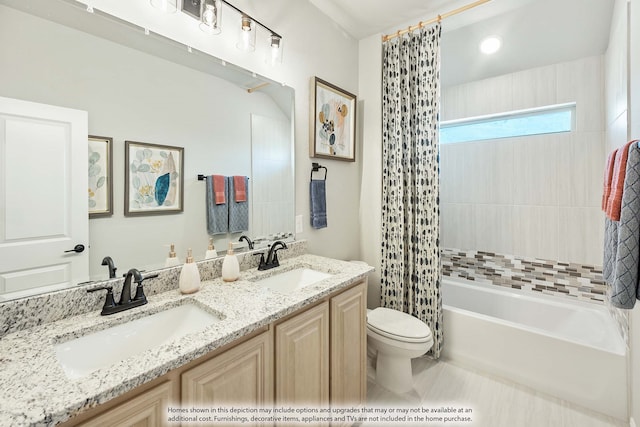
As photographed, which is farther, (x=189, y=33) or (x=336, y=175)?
(x=336, y=175)

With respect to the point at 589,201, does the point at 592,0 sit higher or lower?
higher

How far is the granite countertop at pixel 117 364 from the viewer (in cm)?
59

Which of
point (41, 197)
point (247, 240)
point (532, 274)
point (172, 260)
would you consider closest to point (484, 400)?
point (532, 274)

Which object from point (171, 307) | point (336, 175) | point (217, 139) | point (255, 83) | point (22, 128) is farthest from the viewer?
point (336, 175)

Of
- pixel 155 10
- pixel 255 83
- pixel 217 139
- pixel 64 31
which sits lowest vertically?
pixel 217 139

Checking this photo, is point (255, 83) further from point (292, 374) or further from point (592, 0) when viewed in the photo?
point (592, 0)

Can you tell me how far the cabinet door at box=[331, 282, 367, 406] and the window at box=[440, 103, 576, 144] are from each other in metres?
2.16

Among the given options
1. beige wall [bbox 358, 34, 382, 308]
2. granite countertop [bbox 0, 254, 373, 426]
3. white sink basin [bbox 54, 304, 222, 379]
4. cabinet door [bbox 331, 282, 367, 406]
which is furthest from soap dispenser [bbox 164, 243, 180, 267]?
beige wall [bbox 358, 34, 382, 308]

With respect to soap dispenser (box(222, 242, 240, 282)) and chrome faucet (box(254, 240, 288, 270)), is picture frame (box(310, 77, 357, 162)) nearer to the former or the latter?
chrome faucet (box(254, 240, 288, 270))

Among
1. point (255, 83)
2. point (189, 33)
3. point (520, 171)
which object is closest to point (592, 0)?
point (520, 171)

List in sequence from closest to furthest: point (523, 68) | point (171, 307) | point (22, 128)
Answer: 1. point (22, 128)
2. point (171, 307)
3. point (523, 68)

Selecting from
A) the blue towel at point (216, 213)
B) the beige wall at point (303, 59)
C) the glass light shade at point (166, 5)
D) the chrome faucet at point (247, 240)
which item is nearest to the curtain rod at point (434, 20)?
the beige wall at point (303, 59)

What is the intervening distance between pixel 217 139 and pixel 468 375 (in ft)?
7.63

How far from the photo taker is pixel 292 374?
116cm
